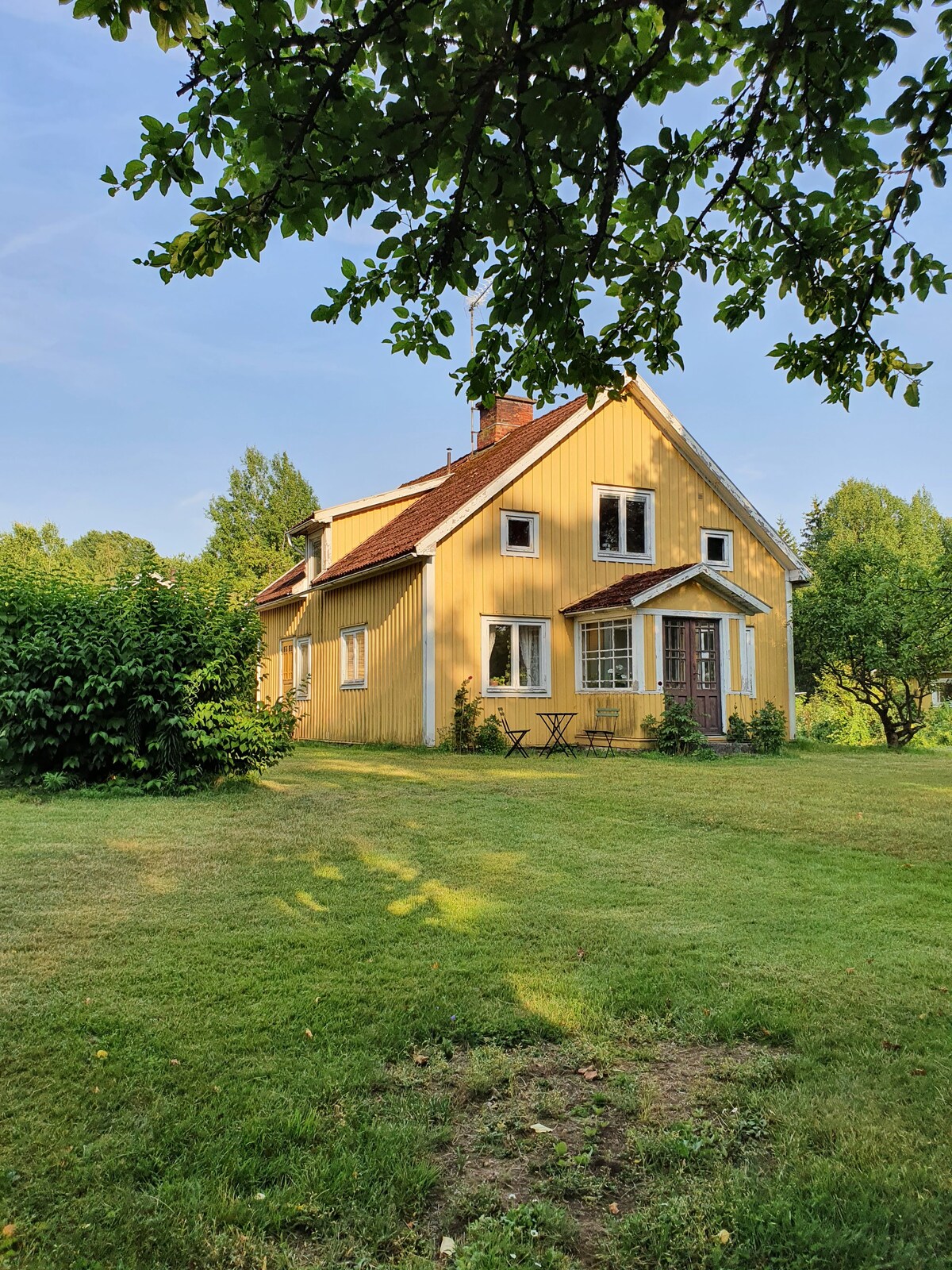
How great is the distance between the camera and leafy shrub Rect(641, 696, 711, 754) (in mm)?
17500

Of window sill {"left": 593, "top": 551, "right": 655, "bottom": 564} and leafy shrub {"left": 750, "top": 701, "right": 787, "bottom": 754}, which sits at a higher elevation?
window sill {"left": 593, "top": 551, "right": 655, "bottom": 564}

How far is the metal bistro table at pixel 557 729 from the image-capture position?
17641 millimetres

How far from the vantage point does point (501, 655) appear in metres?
18.9

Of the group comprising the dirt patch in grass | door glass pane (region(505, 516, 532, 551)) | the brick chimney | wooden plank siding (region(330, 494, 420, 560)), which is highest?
the brick chimney

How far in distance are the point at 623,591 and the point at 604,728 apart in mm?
3064

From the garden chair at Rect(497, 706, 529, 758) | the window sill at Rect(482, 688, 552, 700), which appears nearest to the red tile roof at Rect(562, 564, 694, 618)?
the window sill at Rect(482, 688, 552, 700)

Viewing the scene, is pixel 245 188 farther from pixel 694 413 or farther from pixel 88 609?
pixel 694 413

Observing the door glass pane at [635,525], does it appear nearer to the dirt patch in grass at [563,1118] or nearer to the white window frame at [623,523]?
the white window frame at [623,523]

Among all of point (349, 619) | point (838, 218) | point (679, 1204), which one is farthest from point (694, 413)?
point (679, 1204)

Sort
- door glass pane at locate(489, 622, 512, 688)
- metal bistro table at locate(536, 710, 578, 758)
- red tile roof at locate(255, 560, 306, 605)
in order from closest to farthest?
metal bistro table at locate(536, 710, 578, 758) < door glass pane at locate(489, 622, 512, 688) < red tile roof at locate(255, 560, 306, 605)

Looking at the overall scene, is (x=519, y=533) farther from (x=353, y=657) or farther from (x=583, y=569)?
(x=353, y=657)

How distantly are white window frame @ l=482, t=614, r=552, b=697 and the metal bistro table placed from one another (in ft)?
1.82

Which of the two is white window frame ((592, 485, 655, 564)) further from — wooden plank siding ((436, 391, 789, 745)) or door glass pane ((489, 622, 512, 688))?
door glass pane ((489, 622, 512, 688))

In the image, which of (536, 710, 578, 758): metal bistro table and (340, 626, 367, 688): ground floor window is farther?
(340, 626, 367, 688): ground floor window
